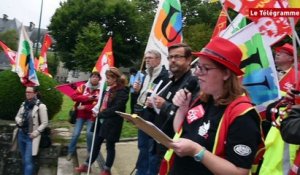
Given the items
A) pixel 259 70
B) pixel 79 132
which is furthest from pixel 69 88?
pixel 259 70

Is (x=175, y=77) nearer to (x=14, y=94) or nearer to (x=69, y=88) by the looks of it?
(x=69, y=88)

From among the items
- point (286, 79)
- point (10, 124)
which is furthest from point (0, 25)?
point (286, 79)

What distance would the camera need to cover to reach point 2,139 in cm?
960

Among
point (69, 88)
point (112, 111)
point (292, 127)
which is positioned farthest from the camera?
point (69, 88)

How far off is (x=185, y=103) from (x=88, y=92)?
5613mm

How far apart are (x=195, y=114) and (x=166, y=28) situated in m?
3.85

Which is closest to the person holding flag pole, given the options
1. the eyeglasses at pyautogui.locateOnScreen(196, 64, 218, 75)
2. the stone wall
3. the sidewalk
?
the sidewalk

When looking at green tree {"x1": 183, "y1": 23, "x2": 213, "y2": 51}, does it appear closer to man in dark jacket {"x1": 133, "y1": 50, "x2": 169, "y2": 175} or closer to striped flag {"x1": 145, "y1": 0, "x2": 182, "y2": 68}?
striped flag {"x1": 145, "y1": 0, "x2": 182, "y2": 68}

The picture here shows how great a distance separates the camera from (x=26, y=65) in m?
9.63

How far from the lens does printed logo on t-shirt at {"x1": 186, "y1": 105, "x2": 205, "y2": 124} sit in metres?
2.56

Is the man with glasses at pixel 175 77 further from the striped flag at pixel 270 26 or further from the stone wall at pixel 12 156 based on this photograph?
the stone wall at pixel 12 156

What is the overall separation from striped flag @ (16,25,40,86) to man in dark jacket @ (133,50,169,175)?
4328 millimetres

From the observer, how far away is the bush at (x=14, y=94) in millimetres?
10359

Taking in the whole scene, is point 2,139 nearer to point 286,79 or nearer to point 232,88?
point 286,79
